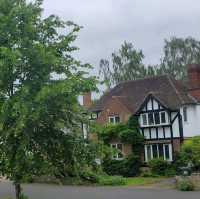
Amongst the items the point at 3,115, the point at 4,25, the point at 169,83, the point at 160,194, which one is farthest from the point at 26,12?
the point at 169,83

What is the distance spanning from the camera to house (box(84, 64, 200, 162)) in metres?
41.7

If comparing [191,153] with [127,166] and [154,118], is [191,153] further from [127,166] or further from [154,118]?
[127,166]

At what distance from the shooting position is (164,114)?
42062 mm

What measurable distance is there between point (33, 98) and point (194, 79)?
31.4 meters

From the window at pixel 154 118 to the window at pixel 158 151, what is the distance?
6.40 ft

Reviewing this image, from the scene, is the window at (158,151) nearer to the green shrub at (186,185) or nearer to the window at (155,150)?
the window at (155,150)

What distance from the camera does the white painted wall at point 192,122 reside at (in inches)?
1650

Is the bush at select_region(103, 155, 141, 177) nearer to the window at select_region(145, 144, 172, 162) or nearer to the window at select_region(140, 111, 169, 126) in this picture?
the window at select_region(145, 144, 172, 162)

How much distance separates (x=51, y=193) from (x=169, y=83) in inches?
804

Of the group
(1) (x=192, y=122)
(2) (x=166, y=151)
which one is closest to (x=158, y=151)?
(2) (x=166, y=151)

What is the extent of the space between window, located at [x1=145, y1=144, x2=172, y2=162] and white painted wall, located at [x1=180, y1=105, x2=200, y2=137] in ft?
6.24

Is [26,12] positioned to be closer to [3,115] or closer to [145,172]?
[3,115]

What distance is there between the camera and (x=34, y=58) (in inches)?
598

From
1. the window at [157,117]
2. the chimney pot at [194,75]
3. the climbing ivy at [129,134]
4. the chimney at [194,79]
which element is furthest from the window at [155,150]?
the chimney pot at [194,75]
